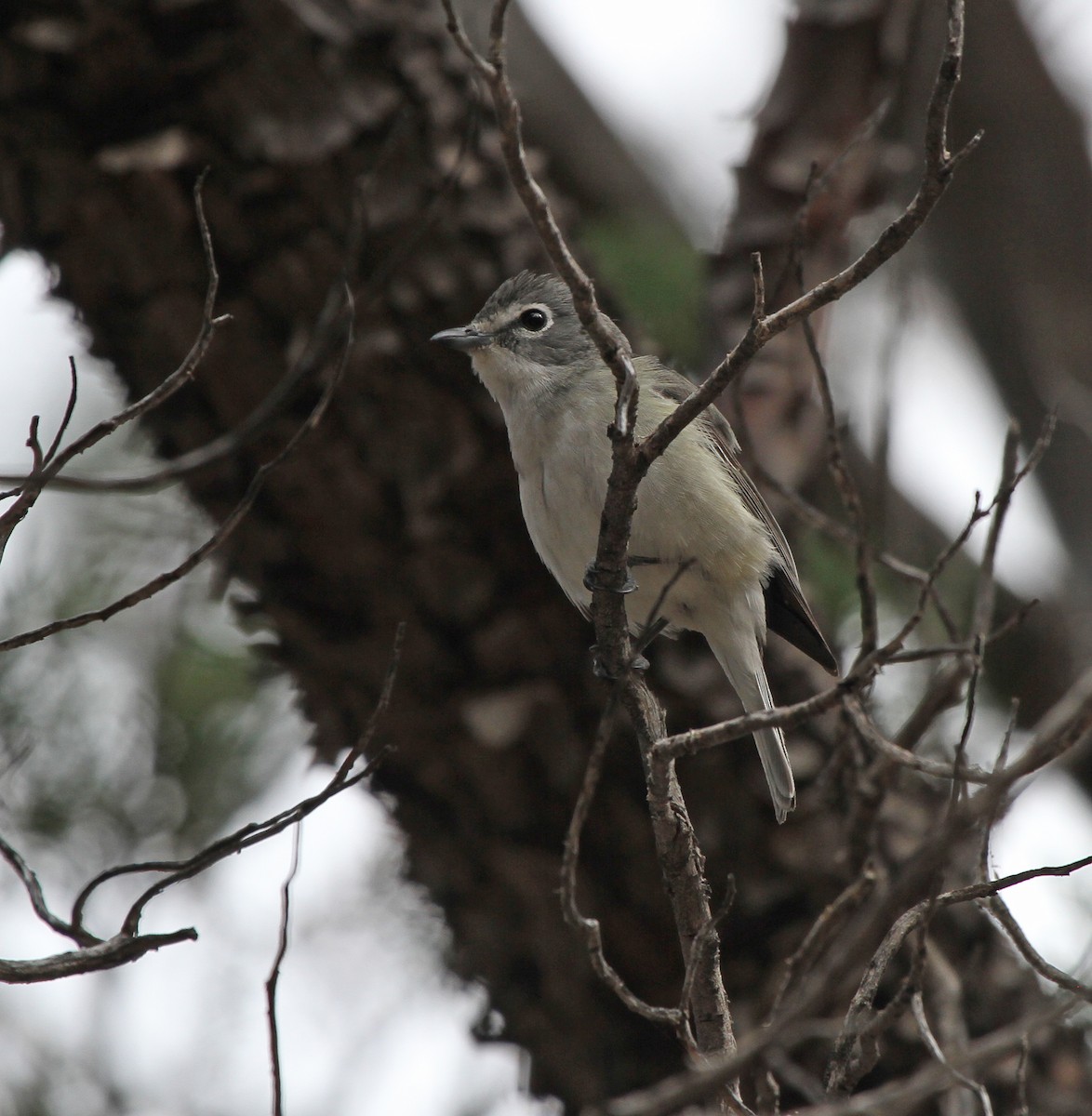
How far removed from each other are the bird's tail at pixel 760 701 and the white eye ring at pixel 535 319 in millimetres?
1318

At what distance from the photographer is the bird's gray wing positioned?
4629 mm

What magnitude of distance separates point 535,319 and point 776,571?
1287 mm

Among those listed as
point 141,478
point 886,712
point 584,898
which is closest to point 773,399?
point 886,712

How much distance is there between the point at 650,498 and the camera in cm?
423

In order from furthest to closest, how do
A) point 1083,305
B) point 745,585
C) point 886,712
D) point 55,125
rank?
point 1083,305 → point 886,712 → point 55,125 → point 745,585

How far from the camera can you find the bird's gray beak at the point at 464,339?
4715mm

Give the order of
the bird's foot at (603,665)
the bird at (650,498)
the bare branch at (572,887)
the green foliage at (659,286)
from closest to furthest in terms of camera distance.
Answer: the bare branch at (572,887)
the bird's foot at (603,665)
the bird at (650,498)
the green foliage at (659,286)

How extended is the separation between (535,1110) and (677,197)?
5.30 meters

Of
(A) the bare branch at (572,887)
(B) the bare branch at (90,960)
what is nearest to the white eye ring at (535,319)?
(A) the bare branch at (572,887)

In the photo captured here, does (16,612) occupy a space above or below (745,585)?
below

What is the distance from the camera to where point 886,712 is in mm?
5637

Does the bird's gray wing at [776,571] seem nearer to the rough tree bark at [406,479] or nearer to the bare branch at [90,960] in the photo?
the rough tree bark at [406,479]

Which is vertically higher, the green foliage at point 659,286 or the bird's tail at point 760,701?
the green foliage at point 659,286

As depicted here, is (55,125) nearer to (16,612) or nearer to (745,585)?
(16,612)
